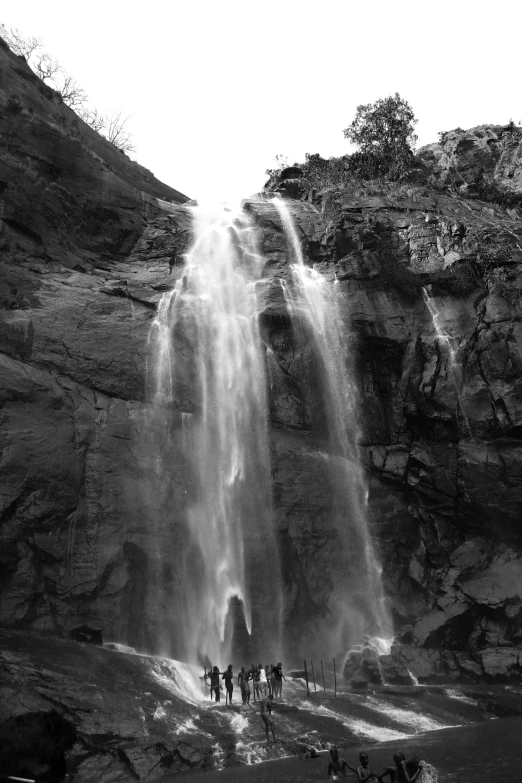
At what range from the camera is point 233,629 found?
25.3 m

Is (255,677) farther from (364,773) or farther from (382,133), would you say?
(382,133)

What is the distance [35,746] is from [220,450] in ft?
49.7

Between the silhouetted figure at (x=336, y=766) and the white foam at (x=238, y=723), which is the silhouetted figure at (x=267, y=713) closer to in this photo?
the white foam at (x=238, y=723)

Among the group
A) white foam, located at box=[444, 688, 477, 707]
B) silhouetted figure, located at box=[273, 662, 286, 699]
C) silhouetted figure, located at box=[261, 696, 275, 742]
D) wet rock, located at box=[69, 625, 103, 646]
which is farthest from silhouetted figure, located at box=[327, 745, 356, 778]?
wet rock, located at box=[69, 625, 103, 646]

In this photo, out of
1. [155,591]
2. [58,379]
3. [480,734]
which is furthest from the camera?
[58,379]

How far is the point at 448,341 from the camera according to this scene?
32719 mm

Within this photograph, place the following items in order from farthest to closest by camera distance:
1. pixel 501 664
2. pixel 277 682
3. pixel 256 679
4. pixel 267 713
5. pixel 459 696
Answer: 1. pixel 501 664
2. pixel 459 696
3. pixel 256 679
4. pixel 277 682
5. pixel 267 713

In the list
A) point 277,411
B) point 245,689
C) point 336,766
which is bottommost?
point 336,766

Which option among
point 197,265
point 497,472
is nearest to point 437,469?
point 497,472

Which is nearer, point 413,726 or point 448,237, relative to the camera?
point 413,726

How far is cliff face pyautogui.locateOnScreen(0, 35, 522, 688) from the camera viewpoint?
79.3 feet

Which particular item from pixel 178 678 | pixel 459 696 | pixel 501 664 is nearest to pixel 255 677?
pixel 178 678

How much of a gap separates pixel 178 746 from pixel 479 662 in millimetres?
13638

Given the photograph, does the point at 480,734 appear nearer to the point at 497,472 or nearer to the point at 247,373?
the point at 497,472
